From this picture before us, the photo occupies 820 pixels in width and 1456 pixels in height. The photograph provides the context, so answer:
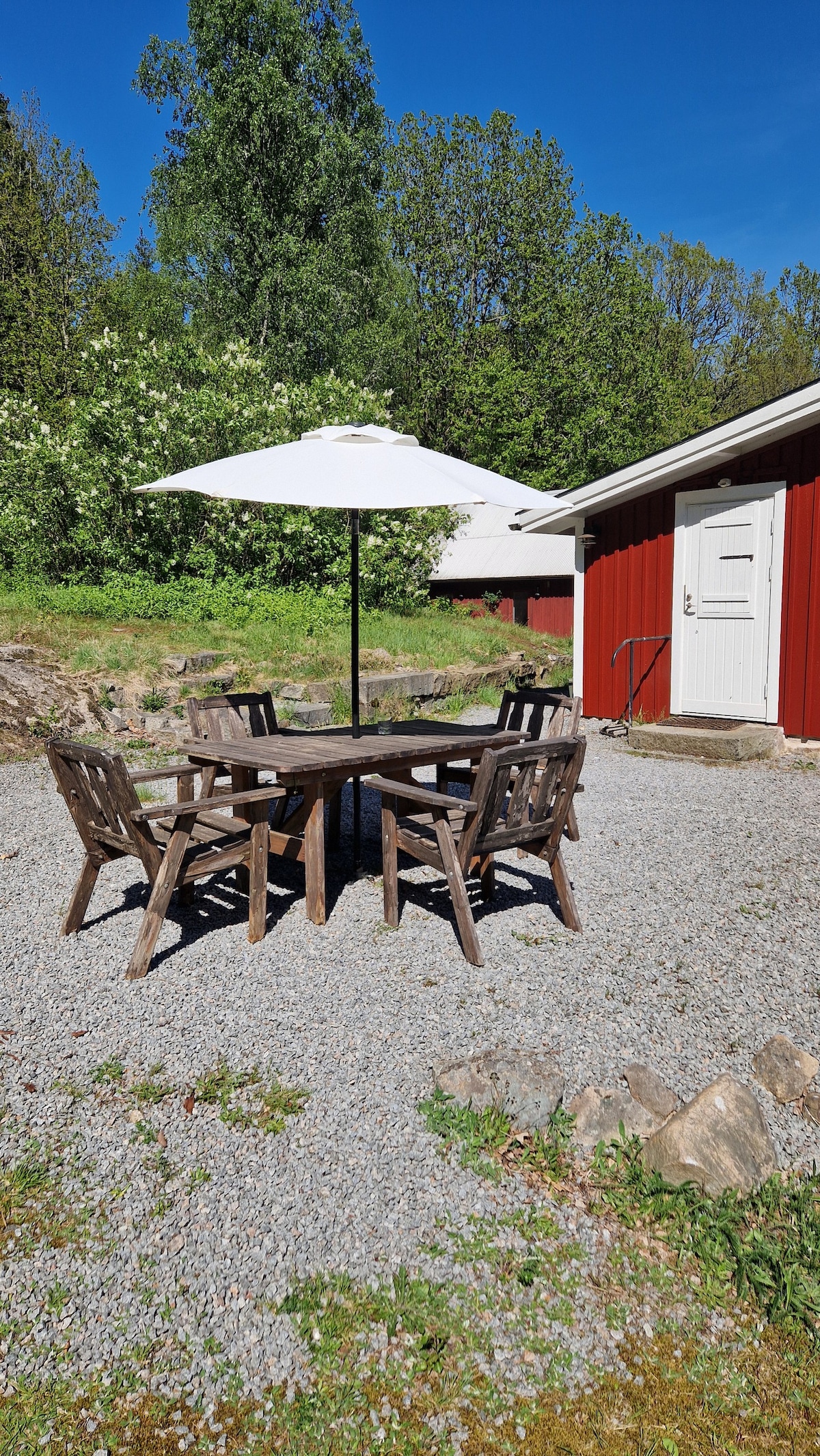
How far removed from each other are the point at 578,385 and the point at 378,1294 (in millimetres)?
30967

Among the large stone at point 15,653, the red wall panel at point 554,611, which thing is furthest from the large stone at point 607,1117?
the red wall panel at point 554,611

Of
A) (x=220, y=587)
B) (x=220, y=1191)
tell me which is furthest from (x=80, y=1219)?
(x=220, y=587)

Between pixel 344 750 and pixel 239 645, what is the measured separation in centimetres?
711

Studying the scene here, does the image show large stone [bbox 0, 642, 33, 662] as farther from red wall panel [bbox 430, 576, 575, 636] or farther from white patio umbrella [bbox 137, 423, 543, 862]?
red wall panel [bbox 430, 576, 575, 636]

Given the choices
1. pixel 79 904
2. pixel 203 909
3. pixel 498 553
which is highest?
pixel 498 553

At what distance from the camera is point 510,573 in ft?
78.1

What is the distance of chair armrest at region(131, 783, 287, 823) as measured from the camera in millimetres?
3660

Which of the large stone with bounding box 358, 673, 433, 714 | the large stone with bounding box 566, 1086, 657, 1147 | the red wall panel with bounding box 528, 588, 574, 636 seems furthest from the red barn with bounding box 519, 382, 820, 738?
the red wall panel with bounding box 528, 588, 574, 636

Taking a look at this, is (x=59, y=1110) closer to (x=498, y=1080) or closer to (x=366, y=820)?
(x=498, y=1080)

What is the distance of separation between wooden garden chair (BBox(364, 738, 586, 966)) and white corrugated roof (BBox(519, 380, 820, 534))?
3642mm

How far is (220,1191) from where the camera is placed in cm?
239

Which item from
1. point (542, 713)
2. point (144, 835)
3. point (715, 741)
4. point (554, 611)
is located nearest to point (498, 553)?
point (554, 611)

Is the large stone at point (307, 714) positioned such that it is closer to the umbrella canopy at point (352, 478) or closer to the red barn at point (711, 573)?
the red barn at point (711, 573)

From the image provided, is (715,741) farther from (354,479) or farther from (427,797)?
(354,479)
